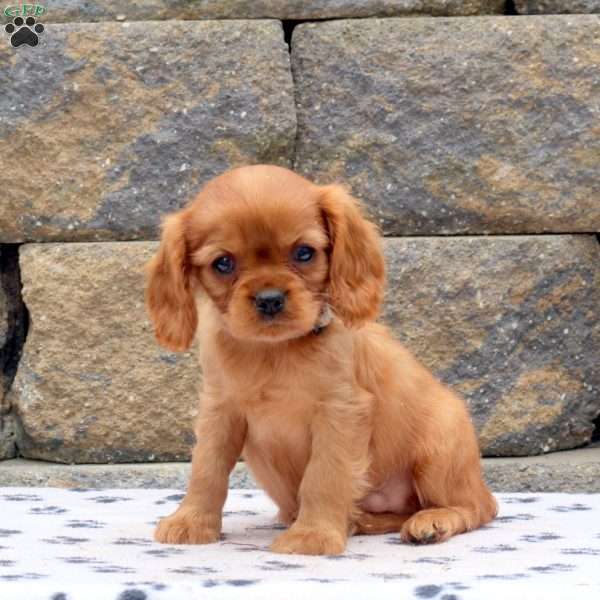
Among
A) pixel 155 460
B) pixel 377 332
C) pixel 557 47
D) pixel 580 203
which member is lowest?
pixel 155 460

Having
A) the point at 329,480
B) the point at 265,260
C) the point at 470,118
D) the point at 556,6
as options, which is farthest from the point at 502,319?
the point at 265,260

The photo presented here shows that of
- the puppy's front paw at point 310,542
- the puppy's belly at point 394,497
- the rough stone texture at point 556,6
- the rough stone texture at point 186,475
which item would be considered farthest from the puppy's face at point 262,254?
the rough stone texture at point 556,6

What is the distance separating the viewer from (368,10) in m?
3.89

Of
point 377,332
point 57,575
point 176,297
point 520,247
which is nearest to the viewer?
point 57,575

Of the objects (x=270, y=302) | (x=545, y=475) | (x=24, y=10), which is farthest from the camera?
(x=24, y=10)

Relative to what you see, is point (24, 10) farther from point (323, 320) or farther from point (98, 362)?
point (323, 320)

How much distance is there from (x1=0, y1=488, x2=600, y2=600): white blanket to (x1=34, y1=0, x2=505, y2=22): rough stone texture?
1.47 meters

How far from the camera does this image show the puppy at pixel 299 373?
256 cm

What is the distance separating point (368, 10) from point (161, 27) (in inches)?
24.4

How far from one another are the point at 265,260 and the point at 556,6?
181cm

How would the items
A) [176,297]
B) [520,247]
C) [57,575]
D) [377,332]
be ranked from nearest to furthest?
[57,575], [176,297], [377,332], [520,247]

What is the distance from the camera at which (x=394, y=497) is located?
2967 mm

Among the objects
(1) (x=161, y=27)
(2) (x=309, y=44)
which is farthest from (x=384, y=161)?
(1) (x=161, y=27)

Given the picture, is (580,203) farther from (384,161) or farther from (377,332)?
(377,332)
